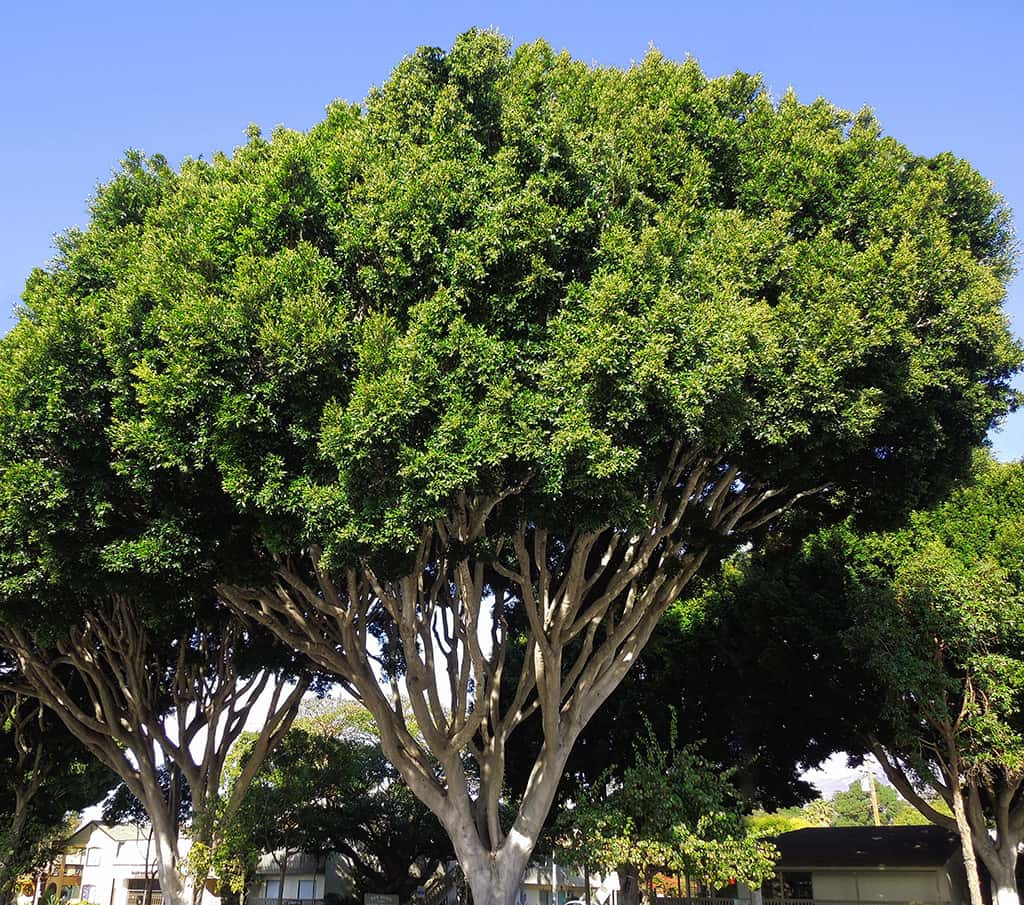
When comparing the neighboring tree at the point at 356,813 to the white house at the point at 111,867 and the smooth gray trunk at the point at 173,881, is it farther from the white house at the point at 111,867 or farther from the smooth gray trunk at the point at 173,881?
the white house at the point at 111,867

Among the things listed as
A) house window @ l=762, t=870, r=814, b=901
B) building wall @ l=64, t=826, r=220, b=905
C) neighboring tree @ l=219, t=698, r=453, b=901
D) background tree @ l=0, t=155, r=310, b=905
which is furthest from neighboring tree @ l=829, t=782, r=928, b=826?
background tree @ l=0, t=155, r=310, b=905

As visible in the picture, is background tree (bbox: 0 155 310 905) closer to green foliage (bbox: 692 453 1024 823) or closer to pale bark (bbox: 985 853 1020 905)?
green foliage (bbox: 692 453 1024 823)

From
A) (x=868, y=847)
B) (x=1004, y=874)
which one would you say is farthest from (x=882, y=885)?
(x=1004, y=874)

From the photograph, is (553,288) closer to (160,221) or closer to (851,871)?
(160,221)

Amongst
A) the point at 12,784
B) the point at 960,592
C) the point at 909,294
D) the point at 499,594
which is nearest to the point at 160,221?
the point at 499,594

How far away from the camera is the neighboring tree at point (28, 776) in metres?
25.3

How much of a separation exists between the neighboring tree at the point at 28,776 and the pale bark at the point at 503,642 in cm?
1497

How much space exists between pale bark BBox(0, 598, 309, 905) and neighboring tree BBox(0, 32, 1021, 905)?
5.22 meters

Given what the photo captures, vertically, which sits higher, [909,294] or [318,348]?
[909,294]

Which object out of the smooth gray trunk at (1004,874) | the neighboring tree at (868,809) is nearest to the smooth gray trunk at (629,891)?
the smooth gray trunk at (1004,874)

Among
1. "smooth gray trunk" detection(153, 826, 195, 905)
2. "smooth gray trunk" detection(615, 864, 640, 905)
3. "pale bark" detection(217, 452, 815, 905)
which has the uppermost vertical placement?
"pale bark" detection(217, 452, 815, 905)

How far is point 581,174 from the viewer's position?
38.5ft

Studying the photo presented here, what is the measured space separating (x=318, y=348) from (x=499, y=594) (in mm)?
8342

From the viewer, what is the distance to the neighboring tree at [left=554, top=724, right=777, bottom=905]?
13852 millimetres
